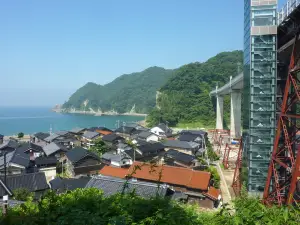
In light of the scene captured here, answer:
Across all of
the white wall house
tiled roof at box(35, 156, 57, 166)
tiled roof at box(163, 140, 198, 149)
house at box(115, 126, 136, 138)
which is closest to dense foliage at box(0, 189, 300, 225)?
tiled roof at box(35, 156, 57, 166)

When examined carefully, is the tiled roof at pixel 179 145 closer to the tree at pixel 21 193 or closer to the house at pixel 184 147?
the house at pixel 184 147

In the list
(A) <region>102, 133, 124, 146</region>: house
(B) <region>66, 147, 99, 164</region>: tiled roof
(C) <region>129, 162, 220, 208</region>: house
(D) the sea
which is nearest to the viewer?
(C) <region>129, 162, 220, 208</region>: house

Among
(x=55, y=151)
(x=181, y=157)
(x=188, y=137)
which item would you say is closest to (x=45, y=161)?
(x=55, y=151)

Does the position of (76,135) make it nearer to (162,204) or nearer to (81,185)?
(81,185)

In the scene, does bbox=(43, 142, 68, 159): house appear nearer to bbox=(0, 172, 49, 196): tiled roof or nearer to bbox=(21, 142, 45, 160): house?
bbox=(21, 142, 45, 160): house

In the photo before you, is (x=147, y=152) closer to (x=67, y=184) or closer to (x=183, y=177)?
(x=183, y=177)

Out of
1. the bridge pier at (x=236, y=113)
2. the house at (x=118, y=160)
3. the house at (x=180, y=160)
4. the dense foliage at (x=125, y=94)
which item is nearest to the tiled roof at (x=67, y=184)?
the house at (x=118, y=160)
